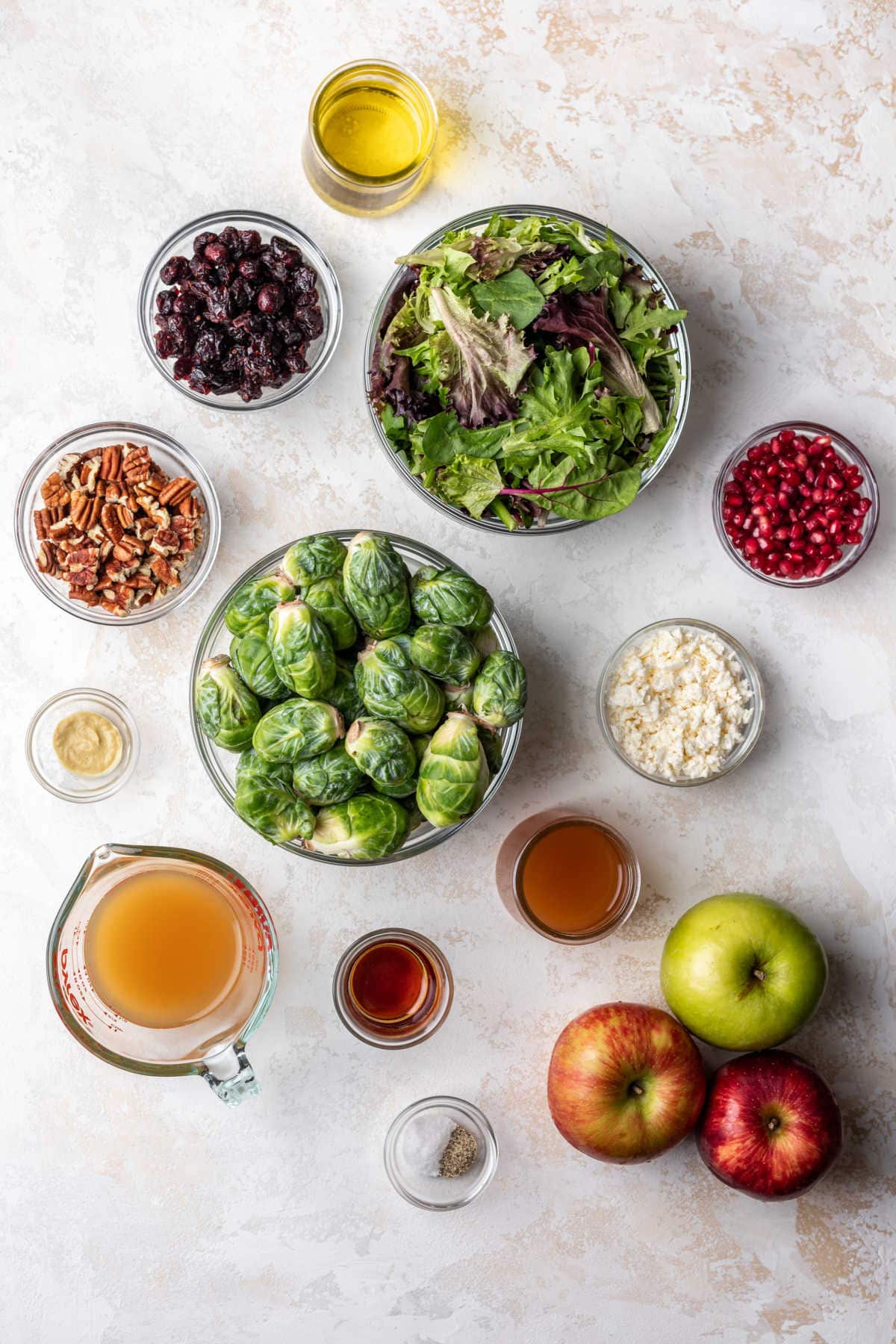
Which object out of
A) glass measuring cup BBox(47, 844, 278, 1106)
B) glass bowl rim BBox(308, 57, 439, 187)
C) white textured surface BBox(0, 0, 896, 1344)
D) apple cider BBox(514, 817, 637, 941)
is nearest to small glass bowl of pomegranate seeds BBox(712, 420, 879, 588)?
white textured surface BBox(0, 0, 896, 1344)

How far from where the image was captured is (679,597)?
2072mm

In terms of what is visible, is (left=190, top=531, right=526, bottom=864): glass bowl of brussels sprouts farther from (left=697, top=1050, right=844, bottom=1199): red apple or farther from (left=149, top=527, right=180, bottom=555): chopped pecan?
(left=697, top=1050, right=844, bottom=1199): red apple

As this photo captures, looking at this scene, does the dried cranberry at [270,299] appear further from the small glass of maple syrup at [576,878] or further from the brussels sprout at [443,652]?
the small glass of maple syrup at [576,878]

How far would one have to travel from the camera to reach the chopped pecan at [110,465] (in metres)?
1.94

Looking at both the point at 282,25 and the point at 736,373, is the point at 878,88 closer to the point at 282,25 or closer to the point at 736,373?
the point at 736,373

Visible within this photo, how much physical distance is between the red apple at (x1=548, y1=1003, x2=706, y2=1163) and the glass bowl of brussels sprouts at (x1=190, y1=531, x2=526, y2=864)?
0.51 metres

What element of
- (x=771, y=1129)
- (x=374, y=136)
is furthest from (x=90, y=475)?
(x=771, y=1129)

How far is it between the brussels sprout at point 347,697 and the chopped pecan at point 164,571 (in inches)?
15.5

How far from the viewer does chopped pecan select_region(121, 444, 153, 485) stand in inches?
76.2

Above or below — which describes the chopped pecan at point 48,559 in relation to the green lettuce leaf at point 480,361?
below

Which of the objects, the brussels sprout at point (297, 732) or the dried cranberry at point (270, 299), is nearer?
the brussels sprout at point (297, 732)

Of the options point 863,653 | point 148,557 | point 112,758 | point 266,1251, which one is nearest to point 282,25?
point 148,557

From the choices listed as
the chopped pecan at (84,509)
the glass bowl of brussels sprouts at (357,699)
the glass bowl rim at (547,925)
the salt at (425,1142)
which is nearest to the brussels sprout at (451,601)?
the glass bowl of brussels sprouts at (357,699)

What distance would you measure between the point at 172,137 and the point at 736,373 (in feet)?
4.08
